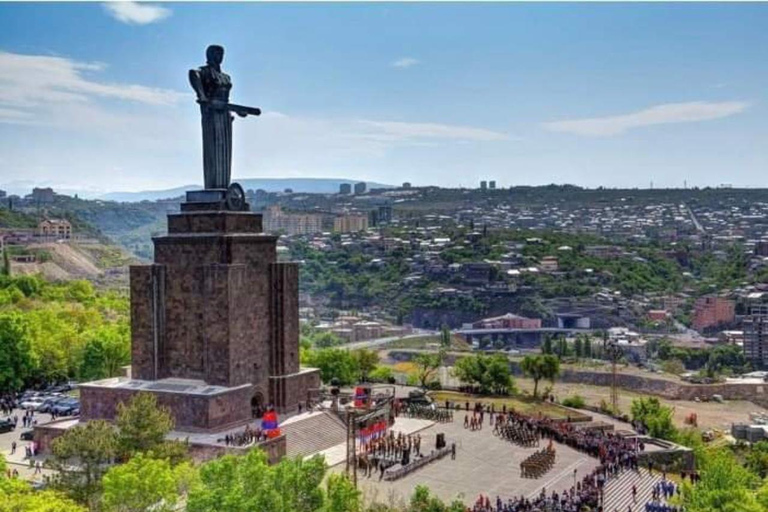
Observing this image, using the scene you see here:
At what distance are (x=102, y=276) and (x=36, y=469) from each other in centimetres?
9039

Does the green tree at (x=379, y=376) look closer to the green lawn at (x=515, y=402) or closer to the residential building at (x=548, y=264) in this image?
the green lawn at (x=515, y=402)

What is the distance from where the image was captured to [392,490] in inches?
1036

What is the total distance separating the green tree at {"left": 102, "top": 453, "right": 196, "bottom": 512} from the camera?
60.2ft

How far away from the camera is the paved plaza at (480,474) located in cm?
2673

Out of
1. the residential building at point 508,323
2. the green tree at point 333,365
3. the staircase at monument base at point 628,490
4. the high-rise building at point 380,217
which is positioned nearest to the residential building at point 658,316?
the residential building at point 508,323

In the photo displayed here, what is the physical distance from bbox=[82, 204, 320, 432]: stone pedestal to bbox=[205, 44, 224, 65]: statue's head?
5.27m

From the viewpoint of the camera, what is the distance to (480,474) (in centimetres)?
2891

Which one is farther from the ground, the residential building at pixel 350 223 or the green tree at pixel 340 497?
the residential building at pixel 350 223

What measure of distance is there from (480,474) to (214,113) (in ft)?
56.2

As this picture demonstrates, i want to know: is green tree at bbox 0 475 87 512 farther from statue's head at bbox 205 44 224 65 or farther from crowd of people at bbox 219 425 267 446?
statue's head at bbox 205 44 224 65

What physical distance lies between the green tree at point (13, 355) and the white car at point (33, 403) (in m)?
1.97

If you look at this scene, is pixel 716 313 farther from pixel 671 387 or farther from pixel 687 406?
pixel 687 406

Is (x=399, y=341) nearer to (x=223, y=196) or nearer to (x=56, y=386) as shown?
(x=56, y=386)

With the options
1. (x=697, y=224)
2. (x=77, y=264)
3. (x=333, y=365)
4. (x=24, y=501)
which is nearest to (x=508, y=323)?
(x=77, y=264)
